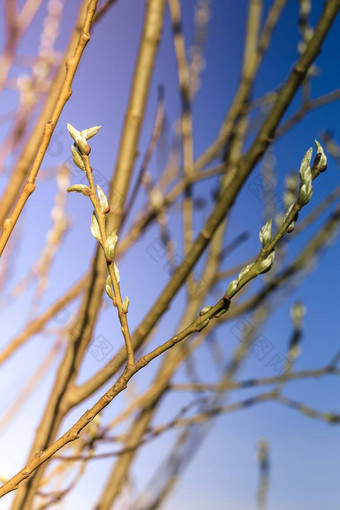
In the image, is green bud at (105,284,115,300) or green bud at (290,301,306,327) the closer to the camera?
green bud at (105,284,115,300)

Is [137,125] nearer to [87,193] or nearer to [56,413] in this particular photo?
[87,193]

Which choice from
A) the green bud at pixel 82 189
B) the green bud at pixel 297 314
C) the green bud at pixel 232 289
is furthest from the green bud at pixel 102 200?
the green bud at pixel 297 314

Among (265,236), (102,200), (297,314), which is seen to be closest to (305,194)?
(265,236)

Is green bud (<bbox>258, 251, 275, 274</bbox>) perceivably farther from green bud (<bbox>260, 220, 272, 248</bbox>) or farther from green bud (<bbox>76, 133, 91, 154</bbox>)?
green bud (<bbox>76, 133, 91, 154</bbox>)

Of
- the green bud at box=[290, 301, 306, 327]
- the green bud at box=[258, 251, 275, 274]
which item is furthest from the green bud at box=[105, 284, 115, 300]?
the green bud at box=[290, 301, 306, 327]

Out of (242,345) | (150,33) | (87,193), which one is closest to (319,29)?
(150,33)

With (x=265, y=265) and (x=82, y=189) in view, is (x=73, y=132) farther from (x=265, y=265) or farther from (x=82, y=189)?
(x=265, y=265)

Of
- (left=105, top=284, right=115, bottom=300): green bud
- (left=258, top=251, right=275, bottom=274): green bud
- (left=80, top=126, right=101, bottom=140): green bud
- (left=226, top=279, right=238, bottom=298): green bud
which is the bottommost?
(left=258, top=251, right=275, bottom=274): green bud

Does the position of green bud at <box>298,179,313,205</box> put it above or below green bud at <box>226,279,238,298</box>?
above

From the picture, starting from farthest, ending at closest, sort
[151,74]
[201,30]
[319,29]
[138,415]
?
[201,30]
[138,415]
[151,74]
[319,29]
